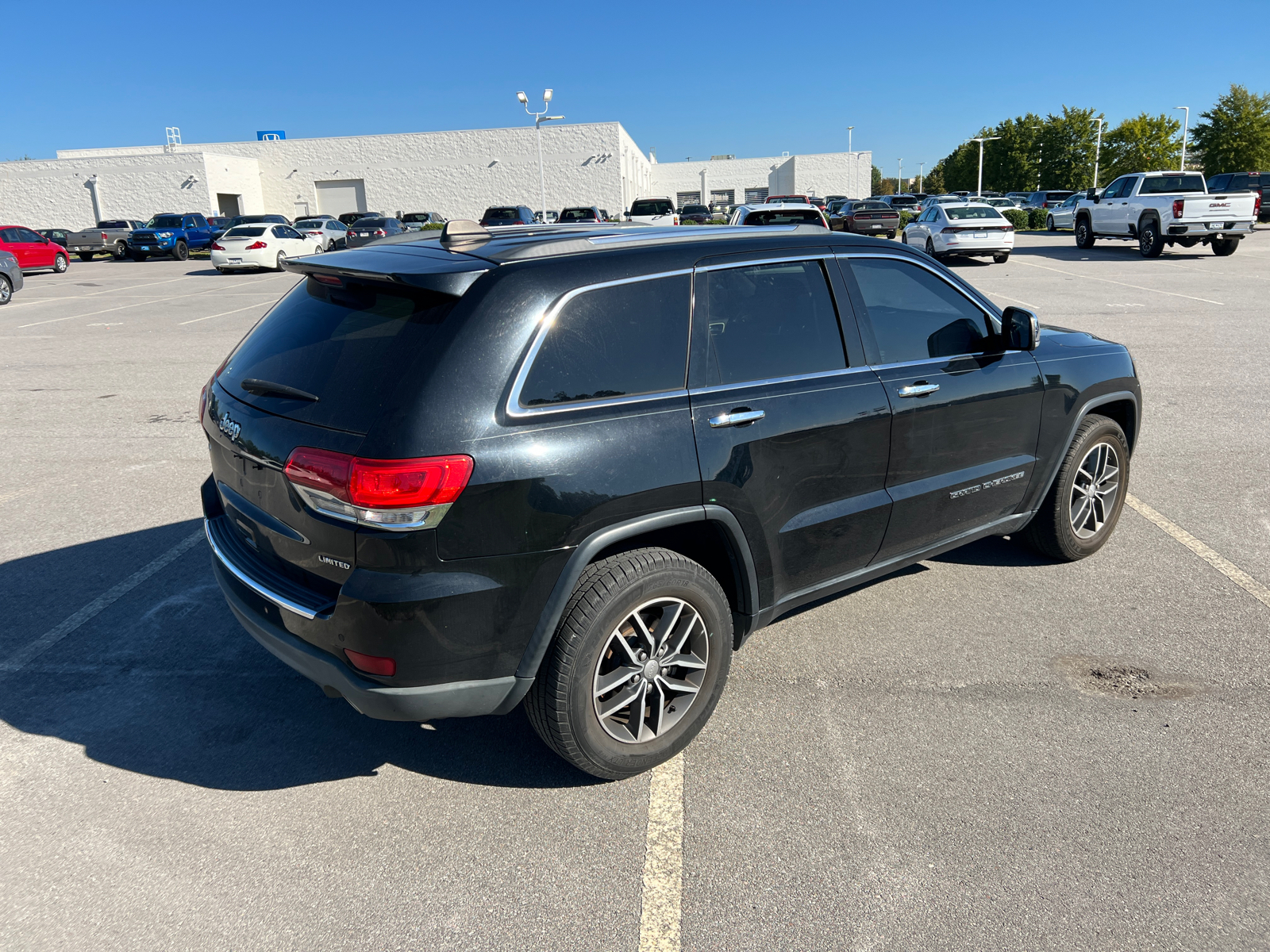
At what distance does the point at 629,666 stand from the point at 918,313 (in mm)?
2183

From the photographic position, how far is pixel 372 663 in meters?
2.73

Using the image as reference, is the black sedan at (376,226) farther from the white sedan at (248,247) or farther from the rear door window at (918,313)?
the rear door window at (918,313)

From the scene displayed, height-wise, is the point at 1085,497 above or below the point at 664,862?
above

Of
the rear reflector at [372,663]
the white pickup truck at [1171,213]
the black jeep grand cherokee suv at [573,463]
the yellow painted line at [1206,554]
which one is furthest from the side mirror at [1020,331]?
the white pickup truck at [1171,213]

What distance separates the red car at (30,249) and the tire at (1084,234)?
34.2 m

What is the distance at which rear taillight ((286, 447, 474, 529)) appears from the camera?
8.54 ft

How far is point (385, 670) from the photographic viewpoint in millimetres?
2725

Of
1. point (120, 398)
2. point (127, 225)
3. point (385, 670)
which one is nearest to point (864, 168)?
point (127, 225)

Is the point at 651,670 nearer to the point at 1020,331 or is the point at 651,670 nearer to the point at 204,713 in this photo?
the point at 204,713

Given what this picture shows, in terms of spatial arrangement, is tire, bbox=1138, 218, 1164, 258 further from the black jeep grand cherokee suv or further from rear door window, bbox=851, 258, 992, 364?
the black jeep grand cherokee suv

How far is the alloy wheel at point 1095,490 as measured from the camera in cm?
488

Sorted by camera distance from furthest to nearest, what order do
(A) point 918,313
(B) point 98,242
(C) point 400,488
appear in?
(B) point 98,242 → (A) point 918,313 → (C) point 400,488

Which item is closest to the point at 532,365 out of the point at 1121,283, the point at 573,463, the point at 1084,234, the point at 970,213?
the point at 573,463

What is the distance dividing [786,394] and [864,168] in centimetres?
9258
